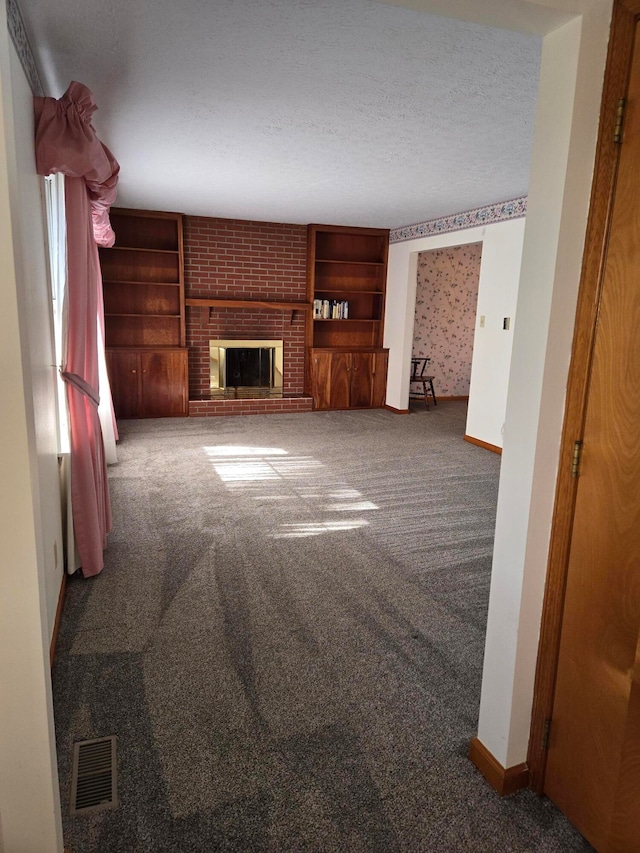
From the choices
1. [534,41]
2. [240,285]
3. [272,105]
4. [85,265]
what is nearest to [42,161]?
[85,265]

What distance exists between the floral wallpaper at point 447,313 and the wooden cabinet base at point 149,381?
3.48m

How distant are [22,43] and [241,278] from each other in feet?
16.0

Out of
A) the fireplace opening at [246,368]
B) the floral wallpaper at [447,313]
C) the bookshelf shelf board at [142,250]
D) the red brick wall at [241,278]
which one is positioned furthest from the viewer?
the floral wallpaper at [447,313]

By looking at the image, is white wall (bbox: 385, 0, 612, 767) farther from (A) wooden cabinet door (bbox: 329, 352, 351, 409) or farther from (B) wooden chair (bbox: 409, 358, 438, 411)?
(B) wooden chair (bbox: 409, 358, 438, 411)

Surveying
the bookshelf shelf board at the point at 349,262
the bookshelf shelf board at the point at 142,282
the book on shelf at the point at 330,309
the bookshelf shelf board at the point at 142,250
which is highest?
the bookshelf shelf board at the point at 349,262

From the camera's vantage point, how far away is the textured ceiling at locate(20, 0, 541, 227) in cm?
205

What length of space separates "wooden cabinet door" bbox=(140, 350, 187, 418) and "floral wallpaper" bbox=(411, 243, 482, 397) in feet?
11.4

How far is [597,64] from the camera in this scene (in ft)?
4.24

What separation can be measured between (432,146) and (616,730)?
3.30 metres

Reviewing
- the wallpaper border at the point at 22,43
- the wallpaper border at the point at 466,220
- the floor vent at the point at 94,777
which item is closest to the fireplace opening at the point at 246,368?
the wallpaper border at the point at 466,220

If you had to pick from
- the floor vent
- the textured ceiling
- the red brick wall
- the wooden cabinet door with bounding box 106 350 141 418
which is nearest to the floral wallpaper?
the red brick wall

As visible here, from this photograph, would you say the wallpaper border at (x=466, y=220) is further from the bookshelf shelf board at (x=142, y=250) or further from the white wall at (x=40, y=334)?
the white wall at (x=40, y=334)

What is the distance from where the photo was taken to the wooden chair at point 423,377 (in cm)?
771

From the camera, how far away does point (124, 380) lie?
251 inches
